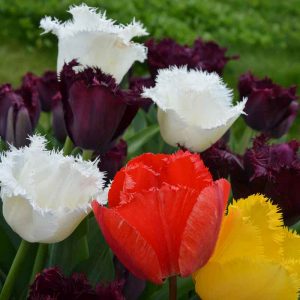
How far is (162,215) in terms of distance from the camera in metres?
0.59

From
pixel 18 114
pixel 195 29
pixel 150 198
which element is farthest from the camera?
pixel 195 29

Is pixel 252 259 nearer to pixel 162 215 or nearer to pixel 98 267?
pixel 162 215

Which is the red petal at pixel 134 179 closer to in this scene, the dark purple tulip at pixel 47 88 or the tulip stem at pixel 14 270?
the tulip stem at pixel 14 270

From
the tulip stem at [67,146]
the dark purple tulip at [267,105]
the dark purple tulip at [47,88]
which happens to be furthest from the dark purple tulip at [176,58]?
the tulip stem at [67,146]

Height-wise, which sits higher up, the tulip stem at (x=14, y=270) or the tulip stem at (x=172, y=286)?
the tulip stem at (x=172, y=286)

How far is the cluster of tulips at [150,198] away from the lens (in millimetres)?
594

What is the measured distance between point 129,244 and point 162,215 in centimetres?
4

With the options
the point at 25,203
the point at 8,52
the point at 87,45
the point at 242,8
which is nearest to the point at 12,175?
the point at 25,203

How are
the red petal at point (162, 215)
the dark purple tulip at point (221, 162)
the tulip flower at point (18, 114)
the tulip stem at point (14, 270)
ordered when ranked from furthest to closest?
1. the tulip flower at point (18, 114)
2. the dark purple tulip at point (221, 162)
3. the tulip stem at point (14, 270)
4. the red petal at point (162, 215)

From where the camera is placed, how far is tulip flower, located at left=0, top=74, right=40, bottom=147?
961 mm

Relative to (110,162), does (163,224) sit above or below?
above

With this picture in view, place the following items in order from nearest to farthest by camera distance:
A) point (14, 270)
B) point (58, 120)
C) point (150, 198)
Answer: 1. point (150, 198)
2. point (14, 270)
3. point (58, 120)

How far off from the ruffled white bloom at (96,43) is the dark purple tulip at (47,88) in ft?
1.30

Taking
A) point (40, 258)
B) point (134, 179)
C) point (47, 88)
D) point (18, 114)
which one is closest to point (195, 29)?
point (47, 88)
